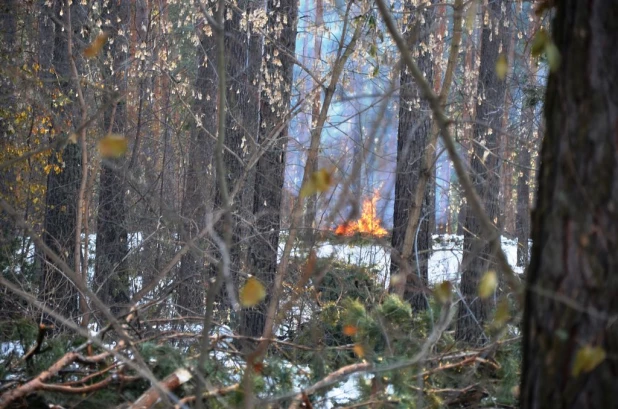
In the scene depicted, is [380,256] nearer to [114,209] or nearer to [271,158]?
[271,158]

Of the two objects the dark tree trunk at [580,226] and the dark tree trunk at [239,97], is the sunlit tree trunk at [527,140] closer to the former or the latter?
the dark tree trunk at [580,226]

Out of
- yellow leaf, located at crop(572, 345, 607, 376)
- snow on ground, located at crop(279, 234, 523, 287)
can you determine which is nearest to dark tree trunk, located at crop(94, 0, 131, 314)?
snow on ground, located at crop(279, 234, 523, 287)

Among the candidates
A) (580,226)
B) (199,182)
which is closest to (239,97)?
(199,182)

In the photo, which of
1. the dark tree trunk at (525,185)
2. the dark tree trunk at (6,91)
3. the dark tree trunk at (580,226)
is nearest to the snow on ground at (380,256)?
the dark tree trunk at (525,185)

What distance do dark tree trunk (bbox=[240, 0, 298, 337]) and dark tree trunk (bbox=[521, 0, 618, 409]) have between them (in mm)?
7101

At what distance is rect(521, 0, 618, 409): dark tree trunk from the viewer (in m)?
1.68

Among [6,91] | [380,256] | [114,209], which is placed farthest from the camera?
[380,256]

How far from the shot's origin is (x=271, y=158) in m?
9.67

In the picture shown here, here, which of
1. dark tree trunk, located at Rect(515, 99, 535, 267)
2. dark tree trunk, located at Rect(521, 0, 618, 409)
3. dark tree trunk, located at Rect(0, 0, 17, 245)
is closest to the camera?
dark tree trunk, located at Rect(521, 0, 618, 409)

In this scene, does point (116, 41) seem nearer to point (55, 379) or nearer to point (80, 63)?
point (80, 63)

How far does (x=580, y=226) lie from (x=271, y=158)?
806cm

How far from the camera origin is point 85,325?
204 inches

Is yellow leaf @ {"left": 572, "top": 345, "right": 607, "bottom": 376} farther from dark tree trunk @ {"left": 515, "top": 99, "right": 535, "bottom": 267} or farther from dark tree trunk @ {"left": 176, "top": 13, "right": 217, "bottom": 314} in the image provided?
dark tree trunk @ {"left": 176, "top": 13, "right": 217, "bottom": 314}

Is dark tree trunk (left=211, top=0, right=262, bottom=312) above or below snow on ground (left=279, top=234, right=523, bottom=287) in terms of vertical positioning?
above
